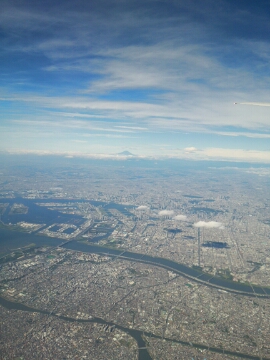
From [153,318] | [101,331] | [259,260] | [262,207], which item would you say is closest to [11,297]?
[101,331]

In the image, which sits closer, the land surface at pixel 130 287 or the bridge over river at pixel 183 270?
the land surface at pixel 130 287

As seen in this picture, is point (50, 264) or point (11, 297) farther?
point (50, 264)

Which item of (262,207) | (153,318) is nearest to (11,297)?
(153,318)

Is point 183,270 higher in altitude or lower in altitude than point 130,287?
lower

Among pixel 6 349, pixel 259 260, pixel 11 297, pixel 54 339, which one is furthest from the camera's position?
pixel 259 260

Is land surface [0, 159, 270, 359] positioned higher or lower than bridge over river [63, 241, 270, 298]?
higher

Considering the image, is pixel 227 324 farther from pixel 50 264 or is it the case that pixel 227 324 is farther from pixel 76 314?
pixel 50 264

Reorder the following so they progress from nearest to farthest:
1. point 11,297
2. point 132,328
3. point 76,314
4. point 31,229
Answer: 1. point 132,328
2. point 76,314
3. point 11,297
4. point 31,229

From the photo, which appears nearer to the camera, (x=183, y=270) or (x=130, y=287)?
(x=130, y=287)

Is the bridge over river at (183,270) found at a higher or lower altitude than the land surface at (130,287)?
lower

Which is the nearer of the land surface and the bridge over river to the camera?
the land surface
